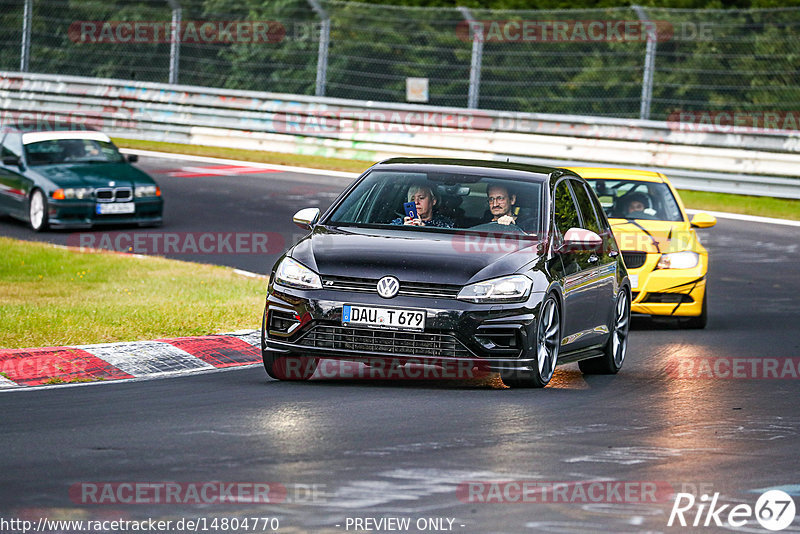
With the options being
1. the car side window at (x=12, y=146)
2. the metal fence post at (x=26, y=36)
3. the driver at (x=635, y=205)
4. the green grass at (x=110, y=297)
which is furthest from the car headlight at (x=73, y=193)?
the metal fence post at (x=26, y=36)

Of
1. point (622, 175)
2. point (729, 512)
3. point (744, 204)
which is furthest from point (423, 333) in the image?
point (744, 204)

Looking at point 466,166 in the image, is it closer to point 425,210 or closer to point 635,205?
point 425,210

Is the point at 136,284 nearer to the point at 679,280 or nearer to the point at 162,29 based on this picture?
the point at 679,280

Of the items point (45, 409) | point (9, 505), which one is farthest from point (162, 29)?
point (9, 505)

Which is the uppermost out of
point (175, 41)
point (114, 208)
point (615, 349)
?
point (175, 41)

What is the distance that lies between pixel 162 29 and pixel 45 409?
26327 millimetres

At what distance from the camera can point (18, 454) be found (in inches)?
294

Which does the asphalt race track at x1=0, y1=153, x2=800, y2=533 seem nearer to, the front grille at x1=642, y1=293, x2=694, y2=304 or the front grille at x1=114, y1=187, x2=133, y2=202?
the front grille at x1=642, y1=293, x2=694, y2=304

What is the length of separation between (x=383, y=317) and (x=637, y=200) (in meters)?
6.81

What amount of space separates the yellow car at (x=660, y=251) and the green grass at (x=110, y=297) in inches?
142

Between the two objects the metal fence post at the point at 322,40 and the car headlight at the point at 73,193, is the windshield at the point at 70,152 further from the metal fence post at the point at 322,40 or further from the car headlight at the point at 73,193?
the metal fence post at the point at 322,40

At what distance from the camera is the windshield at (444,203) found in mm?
10664

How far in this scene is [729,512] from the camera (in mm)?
6594

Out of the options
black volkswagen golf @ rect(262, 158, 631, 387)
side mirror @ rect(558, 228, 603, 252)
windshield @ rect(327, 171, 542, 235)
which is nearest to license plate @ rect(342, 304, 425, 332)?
black volkswagen golf @ rect(262, 158, 631, 387)
